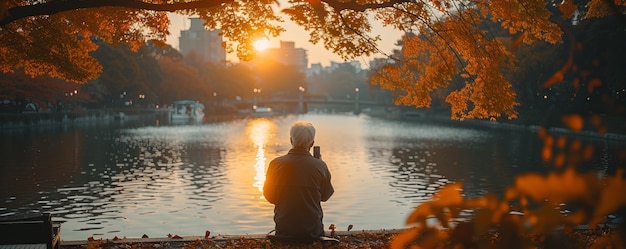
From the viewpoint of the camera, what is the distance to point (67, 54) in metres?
15.2

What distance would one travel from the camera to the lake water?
53.4 feet

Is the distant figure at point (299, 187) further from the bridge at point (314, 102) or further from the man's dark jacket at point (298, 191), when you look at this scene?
the bridge at point (314, 102)

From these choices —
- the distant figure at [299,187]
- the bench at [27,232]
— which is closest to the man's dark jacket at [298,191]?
the distant figure at [299,187]

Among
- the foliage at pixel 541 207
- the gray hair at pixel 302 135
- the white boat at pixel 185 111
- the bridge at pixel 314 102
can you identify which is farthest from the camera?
the bridge at pixel 314 102

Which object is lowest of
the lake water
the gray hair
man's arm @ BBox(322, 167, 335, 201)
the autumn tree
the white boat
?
the lake water

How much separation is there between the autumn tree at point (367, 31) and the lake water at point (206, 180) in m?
3.72

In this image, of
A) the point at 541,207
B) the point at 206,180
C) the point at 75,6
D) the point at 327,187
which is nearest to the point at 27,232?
the point at 327,187

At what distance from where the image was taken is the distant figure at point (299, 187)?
291 inches

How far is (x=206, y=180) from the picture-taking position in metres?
23.8

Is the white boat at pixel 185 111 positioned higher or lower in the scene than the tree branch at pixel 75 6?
lower

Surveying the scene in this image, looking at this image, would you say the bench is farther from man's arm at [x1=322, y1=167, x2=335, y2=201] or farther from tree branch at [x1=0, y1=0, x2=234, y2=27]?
tree branch at [x1=0, y1=0, x2=234, y2=27]

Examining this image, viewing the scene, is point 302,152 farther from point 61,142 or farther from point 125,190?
point 61,142

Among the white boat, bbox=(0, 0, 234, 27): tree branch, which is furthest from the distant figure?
the white boat

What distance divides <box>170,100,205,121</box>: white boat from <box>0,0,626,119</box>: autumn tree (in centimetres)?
8001
